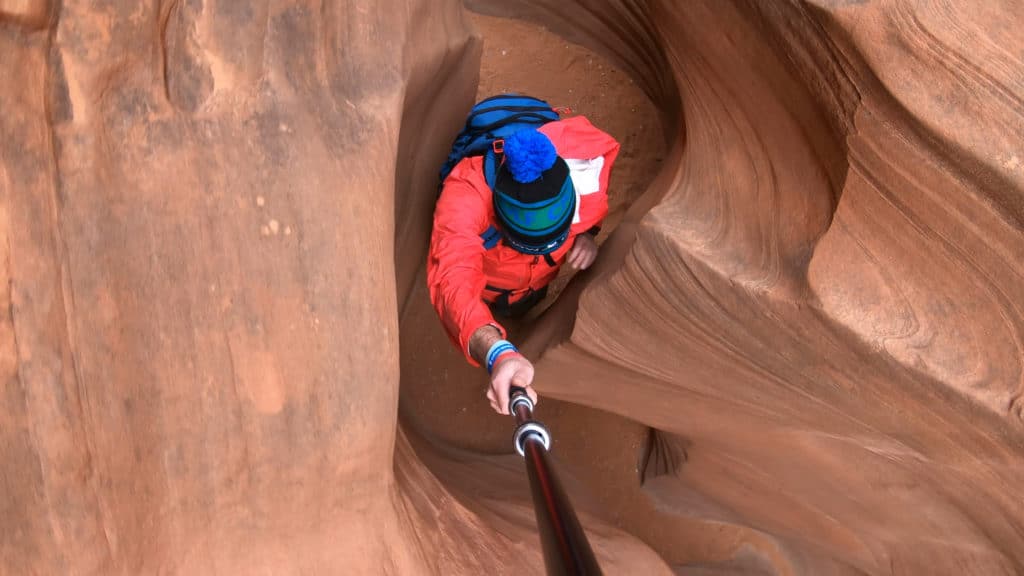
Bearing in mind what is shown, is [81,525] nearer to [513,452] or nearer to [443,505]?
[443,505]

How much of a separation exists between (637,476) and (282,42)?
5.49 ft

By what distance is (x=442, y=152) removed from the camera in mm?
1853

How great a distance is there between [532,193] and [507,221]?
10cm

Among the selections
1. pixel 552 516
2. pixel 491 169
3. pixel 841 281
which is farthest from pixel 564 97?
pixel 552 516

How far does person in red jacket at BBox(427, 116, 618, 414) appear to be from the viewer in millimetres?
1350

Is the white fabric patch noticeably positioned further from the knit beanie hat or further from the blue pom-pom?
the blue pom-pom

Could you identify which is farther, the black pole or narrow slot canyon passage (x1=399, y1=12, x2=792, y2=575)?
narrow slot canyon passage (x1=399, y1=12, x2=792, y2=575)

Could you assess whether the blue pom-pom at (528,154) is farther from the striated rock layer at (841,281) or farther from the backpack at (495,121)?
the striated rock layer at (841,281)

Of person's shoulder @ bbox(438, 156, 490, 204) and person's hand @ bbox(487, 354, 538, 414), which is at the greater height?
person's shoulder @ bbox(438, 156, 490, 204)

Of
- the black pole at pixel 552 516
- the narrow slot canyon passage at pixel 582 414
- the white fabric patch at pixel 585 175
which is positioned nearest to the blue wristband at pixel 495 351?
the black pole at pixel 552 516

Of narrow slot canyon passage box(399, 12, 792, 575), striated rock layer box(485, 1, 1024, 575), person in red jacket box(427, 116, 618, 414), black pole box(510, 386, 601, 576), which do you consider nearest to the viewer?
black pole box(510, 386, 601, 576)

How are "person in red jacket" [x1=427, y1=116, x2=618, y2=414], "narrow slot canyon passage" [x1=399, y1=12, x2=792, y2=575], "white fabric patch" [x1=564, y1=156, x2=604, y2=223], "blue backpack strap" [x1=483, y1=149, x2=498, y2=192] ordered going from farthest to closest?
"narrow slot canyon passage" [x1=399, y1=12, x2=792, y2=575]
"white fabric patch" [x1=564, y1=156, x2=604, y2=223]
"blue backpack strap" [x1=483, y1=149, x2=498, y2=192]
"person in red jacket" [x1=427, y1=116, x2=618, y2=414]

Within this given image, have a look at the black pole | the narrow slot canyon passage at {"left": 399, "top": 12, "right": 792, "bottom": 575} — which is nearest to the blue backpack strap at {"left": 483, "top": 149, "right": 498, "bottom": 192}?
the black pole

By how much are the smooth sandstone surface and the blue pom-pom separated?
9.2 inches
